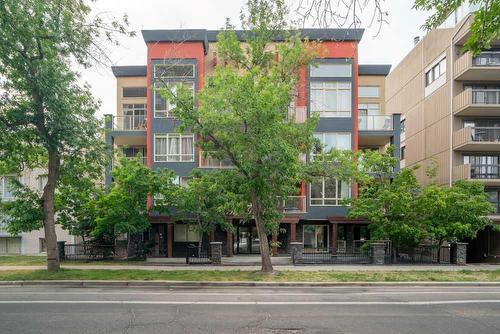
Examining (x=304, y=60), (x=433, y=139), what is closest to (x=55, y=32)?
(x=304, y=60)

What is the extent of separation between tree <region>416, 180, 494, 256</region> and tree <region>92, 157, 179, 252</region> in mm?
13877

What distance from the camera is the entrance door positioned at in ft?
94.5

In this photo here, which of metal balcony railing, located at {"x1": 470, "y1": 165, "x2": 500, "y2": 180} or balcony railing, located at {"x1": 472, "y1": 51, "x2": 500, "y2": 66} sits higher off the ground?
balcony railing, located at {"x1": 472, "y1": 51, "x2": 500, "y2": 66}

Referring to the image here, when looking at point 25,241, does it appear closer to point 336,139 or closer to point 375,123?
point 336,139

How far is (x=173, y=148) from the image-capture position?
2778cm

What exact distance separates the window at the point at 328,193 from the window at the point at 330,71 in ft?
24.1

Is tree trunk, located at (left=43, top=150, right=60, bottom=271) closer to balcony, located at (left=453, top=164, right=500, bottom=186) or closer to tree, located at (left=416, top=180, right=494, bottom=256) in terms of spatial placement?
tree, located at (left=416, top=180, right=494, bottom=256)

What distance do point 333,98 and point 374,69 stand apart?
7.66m

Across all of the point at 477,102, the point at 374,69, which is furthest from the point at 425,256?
the point at 374,69

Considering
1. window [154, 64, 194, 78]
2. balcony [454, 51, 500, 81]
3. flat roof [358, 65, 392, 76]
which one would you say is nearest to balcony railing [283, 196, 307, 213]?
window [154, 64, 194, 78]

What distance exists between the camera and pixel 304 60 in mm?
19625

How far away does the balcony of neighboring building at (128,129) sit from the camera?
28.3 m

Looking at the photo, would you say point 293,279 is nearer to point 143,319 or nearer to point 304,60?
point 143,319

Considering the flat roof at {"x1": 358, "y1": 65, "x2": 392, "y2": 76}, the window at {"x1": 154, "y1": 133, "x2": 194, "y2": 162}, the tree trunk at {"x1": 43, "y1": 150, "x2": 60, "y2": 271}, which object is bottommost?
the tree trunk at {"x1": 43, "y1": 150, "x2": 60, "y2": 271}
